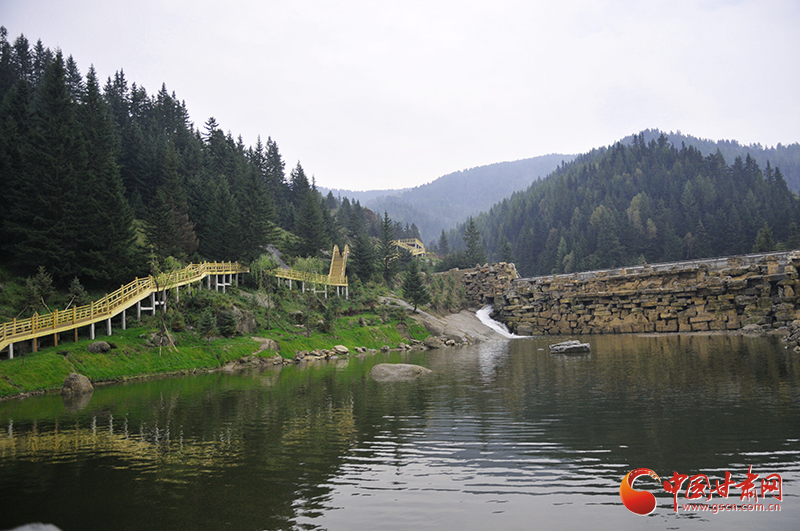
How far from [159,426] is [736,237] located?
5374 inches

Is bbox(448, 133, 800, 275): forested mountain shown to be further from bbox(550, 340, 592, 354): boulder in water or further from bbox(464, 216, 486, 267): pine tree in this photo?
bbox(550, 340, 592, 354): boulder in water

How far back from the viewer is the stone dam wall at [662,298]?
60.6 m

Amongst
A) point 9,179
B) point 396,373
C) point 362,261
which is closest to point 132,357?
point 396,373

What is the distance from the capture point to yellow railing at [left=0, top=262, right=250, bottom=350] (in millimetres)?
30425

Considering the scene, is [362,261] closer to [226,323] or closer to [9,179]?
[226,323]

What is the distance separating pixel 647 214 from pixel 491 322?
3373 inches

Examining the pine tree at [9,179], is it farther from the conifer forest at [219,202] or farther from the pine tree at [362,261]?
the pine tree at [362,261]

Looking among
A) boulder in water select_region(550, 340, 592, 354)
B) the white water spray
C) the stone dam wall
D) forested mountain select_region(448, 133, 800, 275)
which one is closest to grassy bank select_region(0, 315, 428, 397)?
boulder in water select_region(550, 340, 592, 354)

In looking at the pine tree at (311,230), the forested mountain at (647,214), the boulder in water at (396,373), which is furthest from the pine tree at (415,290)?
the forested mountain at (647,214)

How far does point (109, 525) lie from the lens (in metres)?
9.80

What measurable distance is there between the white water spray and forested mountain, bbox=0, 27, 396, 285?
3374 cm

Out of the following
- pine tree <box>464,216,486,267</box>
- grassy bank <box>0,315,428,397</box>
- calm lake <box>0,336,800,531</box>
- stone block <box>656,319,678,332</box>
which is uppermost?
pine tree <box>464,216,486,267</box>

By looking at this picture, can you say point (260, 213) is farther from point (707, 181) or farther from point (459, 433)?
point (707, 181)

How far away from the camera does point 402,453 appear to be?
14633 mm
